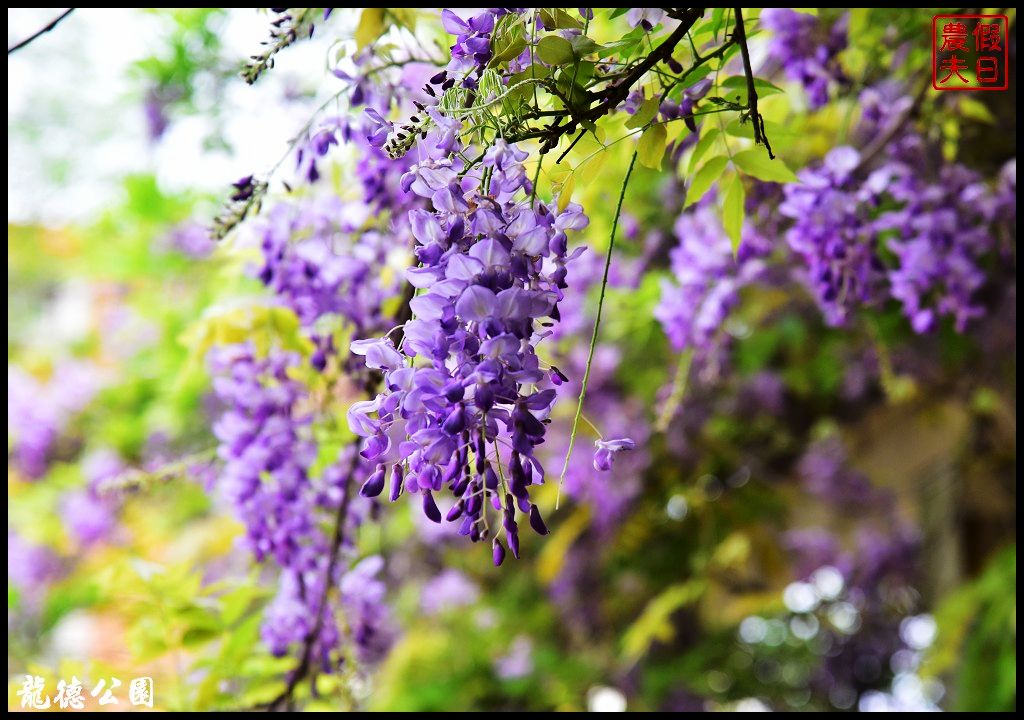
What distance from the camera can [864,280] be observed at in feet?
4.51

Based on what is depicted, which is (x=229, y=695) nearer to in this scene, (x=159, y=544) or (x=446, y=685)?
(x=446, y=685)

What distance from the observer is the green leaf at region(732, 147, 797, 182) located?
108cm

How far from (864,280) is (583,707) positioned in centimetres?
231

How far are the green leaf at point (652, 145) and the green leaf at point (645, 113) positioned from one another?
0.04 ft

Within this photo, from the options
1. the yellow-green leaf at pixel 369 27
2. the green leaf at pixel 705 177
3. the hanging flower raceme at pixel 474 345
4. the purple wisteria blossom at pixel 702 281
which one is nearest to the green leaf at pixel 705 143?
the green leaf at pixel 705 177

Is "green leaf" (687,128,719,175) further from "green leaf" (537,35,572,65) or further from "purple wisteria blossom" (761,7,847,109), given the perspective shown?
"purple wisteria blossom" (761,7,847,109)

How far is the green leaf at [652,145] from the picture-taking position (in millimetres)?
960

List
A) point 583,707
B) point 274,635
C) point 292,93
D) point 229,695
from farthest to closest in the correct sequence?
point 583,707 → point 292,93 → point 229,695 → point 274,635

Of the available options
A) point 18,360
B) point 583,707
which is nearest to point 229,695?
point 583,707

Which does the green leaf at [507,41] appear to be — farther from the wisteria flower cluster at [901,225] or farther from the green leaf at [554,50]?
the wisteria flower cluster at [901,225]

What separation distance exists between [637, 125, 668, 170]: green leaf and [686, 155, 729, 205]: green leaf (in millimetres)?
108

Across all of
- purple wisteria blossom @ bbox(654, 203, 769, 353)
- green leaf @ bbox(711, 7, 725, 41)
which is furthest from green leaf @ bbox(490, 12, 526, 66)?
purple wisteria blossom @ bbox(654, 203, 769, 353)

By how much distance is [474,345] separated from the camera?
0.75m

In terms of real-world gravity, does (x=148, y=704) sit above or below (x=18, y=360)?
below
